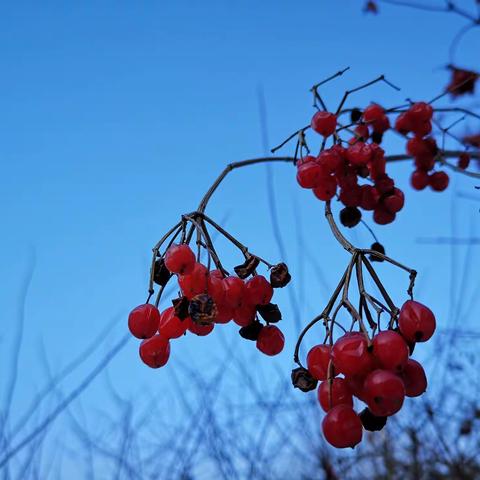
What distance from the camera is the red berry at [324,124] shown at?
1.71 meters

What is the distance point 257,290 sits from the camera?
1179mm

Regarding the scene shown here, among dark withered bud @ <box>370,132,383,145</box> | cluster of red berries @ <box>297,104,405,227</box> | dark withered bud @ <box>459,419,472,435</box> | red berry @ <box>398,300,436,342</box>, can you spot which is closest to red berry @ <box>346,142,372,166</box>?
cluster of red berries @ <box>297,104,405,227</box>

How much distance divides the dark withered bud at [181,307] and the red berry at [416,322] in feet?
1.24

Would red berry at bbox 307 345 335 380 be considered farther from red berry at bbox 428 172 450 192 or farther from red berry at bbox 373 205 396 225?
red berry at bbox 428 172 450 192

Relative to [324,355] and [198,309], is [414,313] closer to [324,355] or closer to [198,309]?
[324,355]

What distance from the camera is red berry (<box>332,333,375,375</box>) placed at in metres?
0.96

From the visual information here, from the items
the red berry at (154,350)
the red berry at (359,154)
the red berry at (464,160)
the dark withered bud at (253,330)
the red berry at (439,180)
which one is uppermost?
the red berry at (464,160)

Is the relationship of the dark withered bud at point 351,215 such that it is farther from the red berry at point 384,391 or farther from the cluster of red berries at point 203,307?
the red berry at point 384,391

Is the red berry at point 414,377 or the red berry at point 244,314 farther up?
the red berry at point 244,314

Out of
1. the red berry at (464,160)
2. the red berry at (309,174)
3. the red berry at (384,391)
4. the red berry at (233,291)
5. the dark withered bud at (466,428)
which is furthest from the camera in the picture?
the dark withered bud at (466,428)

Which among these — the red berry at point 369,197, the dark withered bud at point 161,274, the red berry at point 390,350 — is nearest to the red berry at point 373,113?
the red berry at point 369,197

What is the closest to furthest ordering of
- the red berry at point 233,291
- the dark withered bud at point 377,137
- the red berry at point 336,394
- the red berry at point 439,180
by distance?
the red berry at point 336,394, the red berry at point 233,291, the dark withered bud at point 377,137, the red berry at point 439,180

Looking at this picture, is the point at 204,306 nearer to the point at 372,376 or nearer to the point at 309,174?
the point at 372,376

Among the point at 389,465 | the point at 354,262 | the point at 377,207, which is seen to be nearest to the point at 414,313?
the point at 354,262
